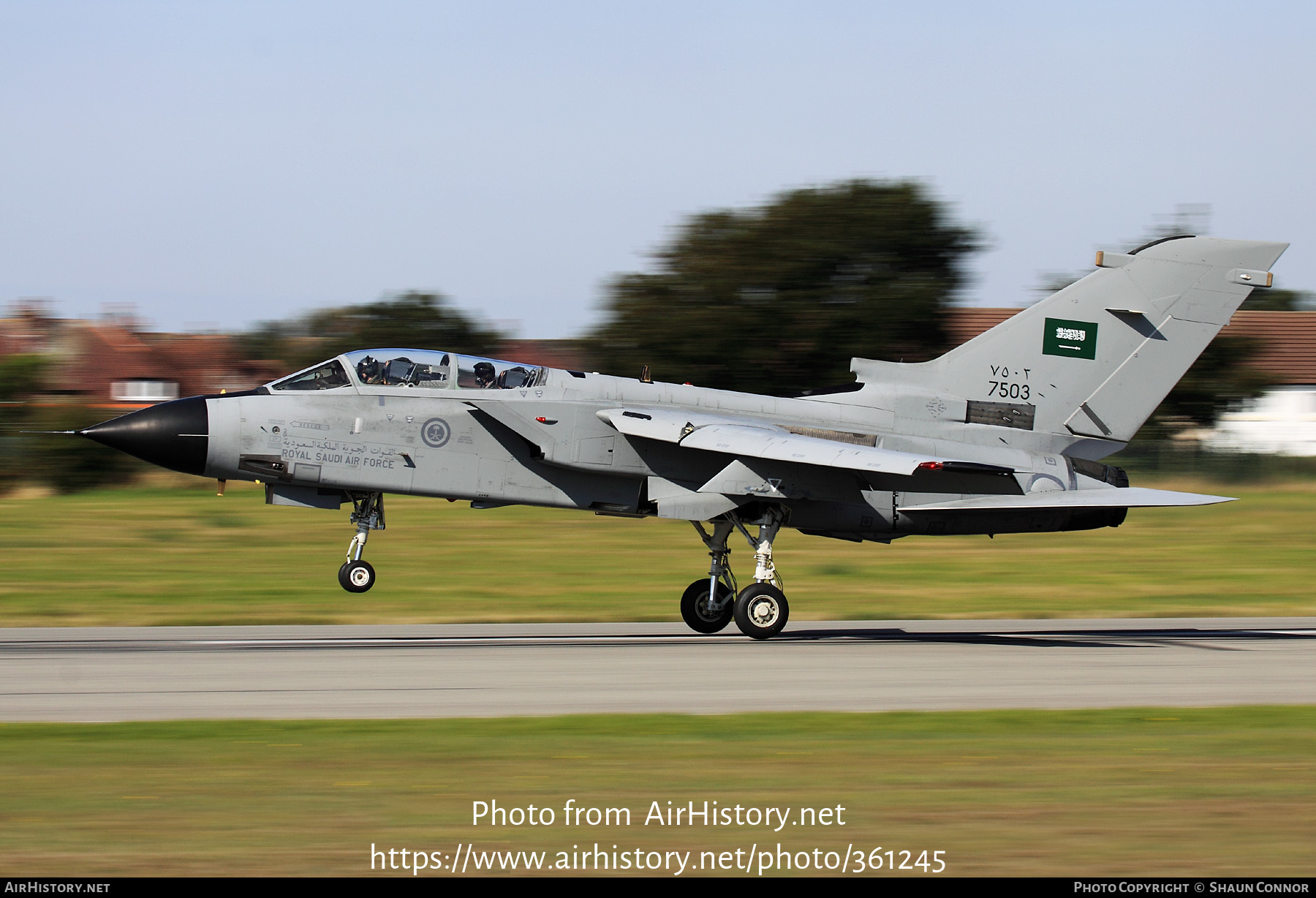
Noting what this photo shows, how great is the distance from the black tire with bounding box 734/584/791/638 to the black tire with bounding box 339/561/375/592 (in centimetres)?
446

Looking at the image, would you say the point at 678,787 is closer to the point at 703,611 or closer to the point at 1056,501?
the point at 703,611

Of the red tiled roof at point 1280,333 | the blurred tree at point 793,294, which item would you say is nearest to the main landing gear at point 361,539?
the blurred tree at point 793,294

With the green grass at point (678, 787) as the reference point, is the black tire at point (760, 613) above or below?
below

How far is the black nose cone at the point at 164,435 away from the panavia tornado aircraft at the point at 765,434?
24 millimetres

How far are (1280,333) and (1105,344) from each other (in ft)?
206

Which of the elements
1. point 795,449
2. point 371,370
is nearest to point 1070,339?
point 795,449

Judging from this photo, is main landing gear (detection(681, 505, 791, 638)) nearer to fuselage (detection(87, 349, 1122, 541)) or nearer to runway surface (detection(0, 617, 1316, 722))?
runway surface (detection(0, 617, 1316, 722))

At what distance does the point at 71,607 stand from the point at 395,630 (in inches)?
207

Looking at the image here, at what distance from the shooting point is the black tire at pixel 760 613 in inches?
645

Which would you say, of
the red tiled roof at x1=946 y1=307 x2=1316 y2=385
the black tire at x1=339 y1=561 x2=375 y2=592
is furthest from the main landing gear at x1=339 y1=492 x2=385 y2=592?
the red tiled roof at x1=946 y1=307 x2=1316 y2=385

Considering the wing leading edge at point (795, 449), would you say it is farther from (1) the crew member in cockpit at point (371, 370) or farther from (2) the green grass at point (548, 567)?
(2) the green grass at point (548, 567)

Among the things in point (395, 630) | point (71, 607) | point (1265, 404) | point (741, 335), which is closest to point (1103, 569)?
point (395, 630)

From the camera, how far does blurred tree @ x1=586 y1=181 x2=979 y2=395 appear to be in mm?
51906
